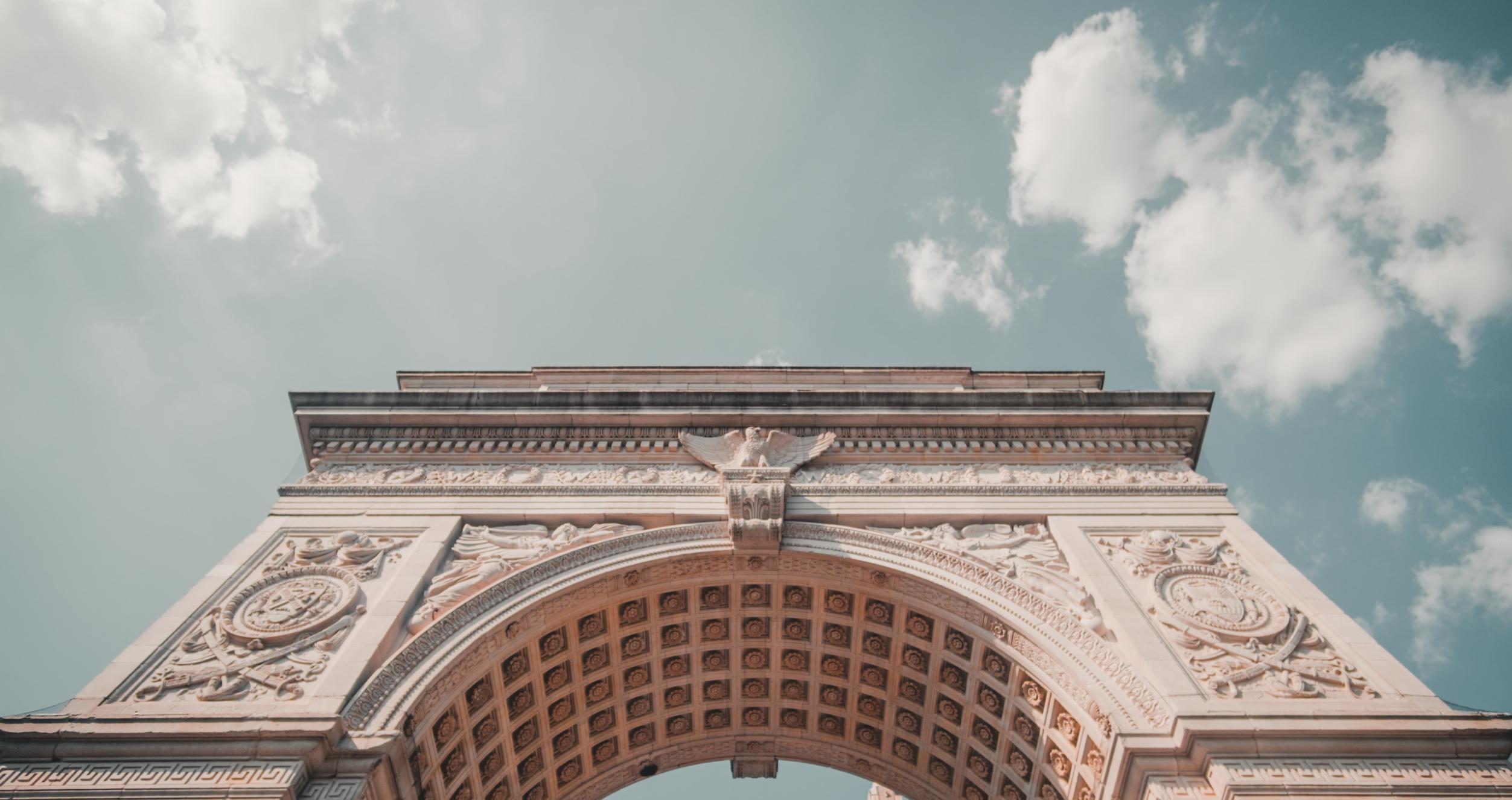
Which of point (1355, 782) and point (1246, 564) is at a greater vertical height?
point (1246, 564)

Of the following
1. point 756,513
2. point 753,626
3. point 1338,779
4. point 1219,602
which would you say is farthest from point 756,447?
point 1338,779

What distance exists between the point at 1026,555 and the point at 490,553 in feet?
27.2

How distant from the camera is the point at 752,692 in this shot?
52.4ft

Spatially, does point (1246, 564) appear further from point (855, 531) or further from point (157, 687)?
point (157, 687)

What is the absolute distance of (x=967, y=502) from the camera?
1516cm

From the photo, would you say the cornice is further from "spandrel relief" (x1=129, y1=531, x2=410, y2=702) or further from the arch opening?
the arch opening

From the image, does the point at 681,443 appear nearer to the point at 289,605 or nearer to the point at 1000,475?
the point at 1000,475

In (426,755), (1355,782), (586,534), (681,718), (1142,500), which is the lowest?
(1355,782)

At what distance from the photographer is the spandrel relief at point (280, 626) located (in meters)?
11.3

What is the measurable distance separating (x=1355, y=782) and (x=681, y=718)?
32.7ft

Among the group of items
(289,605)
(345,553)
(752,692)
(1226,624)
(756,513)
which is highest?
(756,513)

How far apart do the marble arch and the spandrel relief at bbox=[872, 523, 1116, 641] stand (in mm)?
76

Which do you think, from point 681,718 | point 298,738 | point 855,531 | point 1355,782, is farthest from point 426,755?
point 1355,782

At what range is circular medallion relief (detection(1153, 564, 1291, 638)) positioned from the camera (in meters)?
12.3
